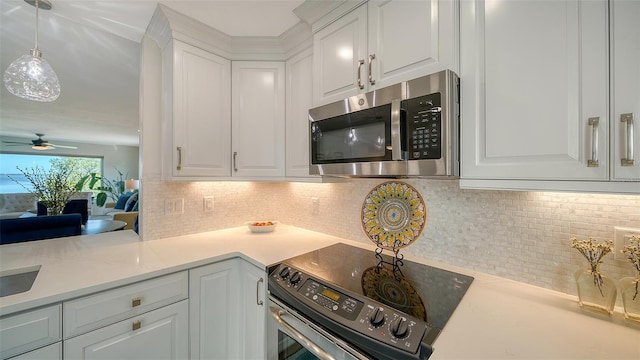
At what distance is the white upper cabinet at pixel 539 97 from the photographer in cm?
64

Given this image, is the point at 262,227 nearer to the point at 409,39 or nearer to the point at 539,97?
the point at 409,39

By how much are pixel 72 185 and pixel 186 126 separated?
2066 mm

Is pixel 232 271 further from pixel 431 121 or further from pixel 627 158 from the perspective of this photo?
pixel 627 158

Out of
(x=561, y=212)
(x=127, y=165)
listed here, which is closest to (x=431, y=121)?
(x=561, y=212)

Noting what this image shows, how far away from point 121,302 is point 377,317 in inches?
44.0

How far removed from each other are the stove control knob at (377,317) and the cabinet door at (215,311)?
0.92 meters

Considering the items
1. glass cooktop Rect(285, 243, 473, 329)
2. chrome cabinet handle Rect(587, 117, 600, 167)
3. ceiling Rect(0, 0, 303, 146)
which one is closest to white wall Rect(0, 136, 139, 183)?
ceiling Rect(0, 0, 303, 146)

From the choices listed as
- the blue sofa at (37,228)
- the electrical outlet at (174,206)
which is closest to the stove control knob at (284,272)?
the electrical outlet at (174,206)


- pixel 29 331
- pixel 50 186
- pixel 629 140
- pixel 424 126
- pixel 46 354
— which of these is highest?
pixel 424 126

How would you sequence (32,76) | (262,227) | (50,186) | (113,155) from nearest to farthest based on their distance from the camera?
1. (32,76)
2. (262,227)
3. (50,186)
4. (113,155)

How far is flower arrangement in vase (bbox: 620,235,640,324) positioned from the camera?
0.76 metres

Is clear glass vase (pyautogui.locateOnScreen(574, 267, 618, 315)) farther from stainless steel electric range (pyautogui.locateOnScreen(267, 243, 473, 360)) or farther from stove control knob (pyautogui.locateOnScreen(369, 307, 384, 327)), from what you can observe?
stove control knob (pyautogui.locateOnScreen(369, 307, 384, 327))

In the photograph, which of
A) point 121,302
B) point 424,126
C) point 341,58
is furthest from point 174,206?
point 424,126

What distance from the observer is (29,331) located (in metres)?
0.90
